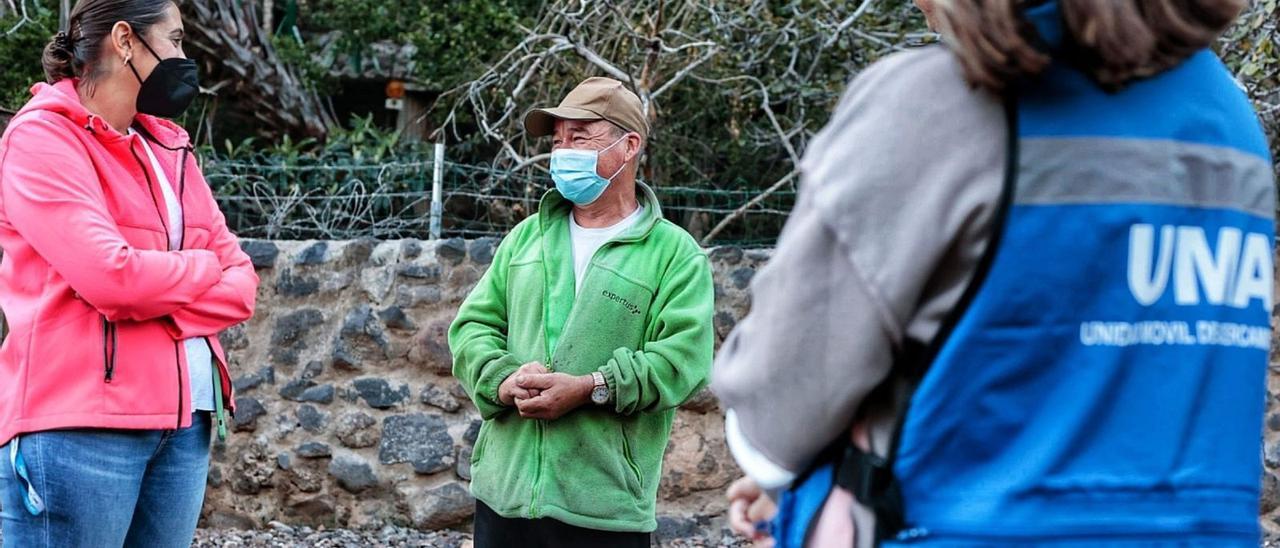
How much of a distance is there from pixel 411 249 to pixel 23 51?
3661 millimetres

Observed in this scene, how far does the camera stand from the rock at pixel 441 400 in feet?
18.5

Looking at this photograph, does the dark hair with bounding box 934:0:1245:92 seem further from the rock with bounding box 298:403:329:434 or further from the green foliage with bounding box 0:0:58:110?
the green foliage with bounding box 0:0:58:110

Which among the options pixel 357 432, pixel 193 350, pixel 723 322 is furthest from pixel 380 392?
pixel 193 350

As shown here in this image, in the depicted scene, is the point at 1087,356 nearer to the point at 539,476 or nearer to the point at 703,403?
the point at 539,476

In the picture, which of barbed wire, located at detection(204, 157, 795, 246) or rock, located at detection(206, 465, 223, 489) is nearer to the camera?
rock, located at detection(206, 465, 223, 489)

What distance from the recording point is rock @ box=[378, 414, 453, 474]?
562 cm

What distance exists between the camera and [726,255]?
5.76 meters

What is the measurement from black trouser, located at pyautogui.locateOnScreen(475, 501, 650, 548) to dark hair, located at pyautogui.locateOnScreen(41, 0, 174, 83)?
1332 mm

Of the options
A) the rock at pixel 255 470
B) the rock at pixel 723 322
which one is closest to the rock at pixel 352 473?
the rock at pixel 255 470

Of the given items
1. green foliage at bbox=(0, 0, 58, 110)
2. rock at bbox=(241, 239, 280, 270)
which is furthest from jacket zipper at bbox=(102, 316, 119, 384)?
green foliage at bbox=(0, 0, 58, 110)

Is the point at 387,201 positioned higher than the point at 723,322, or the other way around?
the point at 387,201

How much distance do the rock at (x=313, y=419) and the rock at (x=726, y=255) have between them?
175 centimetres

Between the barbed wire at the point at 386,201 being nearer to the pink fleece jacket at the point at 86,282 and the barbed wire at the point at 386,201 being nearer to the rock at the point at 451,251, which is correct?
the rock at the point at 451,251

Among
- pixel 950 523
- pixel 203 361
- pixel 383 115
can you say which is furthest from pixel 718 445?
pixel 383 115
